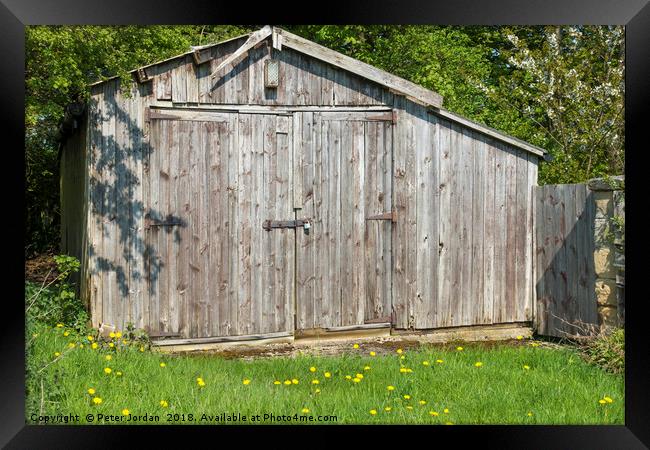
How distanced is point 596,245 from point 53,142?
31.5 ft

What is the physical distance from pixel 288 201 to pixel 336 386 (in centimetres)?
304

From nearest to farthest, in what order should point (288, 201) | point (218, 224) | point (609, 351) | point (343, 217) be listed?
point (609, 351)
point (218, 224)
point (288, 201)
point (343, 217)

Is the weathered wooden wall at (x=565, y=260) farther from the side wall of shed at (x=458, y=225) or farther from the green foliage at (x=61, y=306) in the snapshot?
the green foliage at (x=61, y=306)

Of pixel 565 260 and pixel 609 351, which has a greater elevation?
pixel 565 260

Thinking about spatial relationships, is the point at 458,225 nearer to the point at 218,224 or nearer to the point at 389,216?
the point at 389,216

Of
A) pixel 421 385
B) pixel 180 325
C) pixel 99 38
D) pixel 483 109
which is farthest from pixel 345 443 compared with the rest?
pixel 483 109

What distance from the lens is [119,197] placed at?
7.79m

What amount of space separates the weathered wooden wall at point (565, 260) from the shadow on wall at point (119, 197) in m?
5.16

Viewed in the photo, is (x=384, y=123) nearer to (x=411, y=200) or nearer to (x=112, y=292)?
(x=411, y=200)

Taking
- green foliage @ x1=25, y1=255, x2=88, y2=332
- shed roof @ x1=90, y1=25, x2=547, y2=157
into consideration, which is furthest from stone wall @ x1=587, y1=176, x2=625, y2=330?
green foliage @ x1=25, y1=255, x2=88, y2=332

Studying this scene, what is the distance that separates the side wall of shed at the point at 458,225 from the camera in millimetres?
8891

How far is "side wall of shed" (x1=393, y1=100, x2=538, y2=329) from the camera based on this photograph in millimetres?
8891

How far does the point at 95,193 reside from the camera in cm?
773

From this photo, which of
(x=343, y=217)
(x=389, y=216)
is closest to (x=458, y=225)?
(x=389, y=216)
